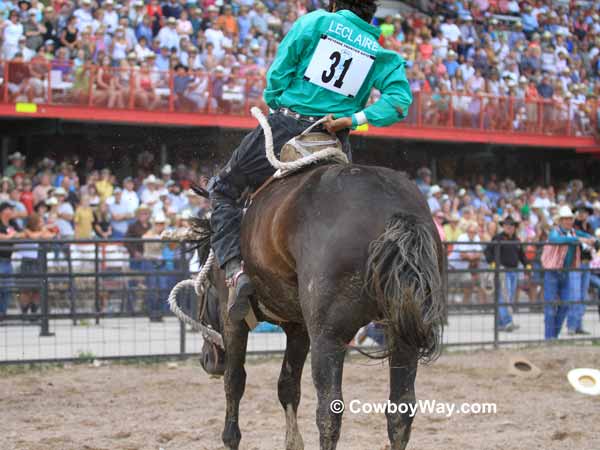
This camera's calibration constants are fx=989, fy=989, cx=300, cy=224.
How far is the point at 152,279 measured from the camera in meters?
11.0

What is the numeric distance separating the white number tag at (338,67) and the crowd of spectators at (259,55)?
37.2 ft

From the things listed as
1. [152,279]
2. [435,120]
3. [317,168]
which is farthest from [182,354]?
[435,120]

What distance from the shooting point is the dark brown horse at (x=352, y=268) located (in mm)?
Answer: 4648

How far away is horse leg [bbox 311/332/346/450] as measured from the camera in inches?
191

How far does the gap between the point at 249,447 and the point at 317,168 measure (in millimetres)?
2266

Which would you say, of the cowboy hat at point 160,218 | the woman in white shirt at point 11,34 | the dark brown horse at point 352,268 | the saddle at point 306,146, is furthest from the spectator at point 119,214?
the dark brown horse at point 352,268

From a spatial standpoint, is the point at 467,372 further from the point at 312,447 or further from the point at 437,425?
the point at 312,447

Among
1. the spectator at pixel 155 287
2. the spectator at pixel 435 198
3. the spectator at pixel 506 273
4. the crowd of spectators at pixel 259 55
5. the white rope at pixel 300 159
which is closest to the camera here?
the white rope at pixel 300 159

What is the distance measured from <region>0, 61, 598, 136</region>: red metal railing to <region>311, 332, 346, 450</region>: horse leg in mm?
12389

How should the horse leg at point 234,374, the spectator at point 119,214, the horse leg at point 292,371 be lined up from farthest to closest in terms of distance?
the spectator at point 119,214 → the horse leg at point 292,371 → the horse leg at point 234,374

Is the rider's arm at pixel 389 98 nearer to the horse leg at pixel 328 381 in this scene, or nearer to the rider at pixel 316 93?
the rider at pixel 316 93

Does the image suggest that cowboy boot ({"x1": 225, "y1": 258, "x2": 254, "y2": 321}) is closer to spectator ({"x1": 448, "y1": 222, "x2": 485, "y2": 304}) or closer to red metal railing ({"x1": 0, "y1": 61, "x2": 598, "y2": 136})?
spectator ({"x1": 448, "y1": 222, "x2": 485, "y2": 304})

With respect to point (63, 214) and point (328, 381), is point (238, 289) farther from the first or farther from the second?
point (63, 214)

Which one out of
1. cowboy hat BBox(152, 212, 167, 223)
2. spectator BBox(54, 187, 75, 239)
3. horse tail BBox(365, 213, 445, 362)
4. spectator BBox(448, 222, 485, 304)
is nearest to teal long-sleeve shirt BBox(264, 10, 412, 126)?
horse tail BBox(365, 213, 445, 362)
